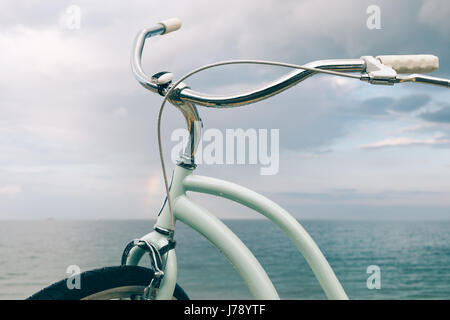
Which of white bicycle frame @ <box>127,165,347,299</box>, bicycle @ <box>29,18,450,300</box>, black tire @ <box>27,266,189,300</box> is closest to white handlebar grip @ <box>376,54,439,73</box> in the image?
bicycle @ <box>29,18,450,300</box>

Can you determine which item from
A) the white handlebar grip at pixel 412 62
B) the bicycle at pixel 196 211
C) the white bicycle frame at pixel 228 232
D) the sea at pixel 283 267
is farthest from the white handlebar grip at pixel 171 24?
the sea at pixel 283 267

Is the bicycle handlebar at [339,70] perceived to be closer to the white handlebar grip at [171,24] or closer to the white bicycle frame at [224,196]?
the white bicycle frame at [224,196]

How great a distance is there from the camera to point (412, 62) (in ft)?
3.21

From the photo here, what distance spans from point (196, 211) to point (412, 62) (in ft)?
2.10

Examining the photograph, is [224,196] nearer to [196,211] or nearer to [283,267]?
[196,211]

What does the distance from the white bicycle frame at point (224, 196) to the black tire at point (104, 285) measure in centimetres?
6

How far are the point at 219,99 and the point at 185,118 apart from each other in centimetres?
18

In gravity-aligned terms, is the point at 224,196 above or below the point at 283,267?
below

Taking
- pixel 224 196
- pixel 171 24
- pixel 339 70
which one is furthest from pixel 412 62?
pixel 171 24

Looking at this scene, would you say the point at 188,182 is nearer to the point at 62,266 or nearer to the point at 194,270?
the point at 194,270

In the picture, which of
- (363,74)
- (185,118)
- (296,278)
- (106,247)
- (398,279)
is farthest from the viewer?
(106,247)

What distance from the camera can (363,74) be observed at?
88cm

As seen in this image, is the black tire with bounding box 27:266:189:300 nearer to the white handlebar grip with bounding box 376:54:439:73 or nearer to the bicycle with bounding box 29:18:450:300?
the bicycle with bounding box 29:18:450:300

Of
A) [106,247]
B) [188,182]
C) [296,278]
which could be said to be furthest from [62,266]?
[188,182]
